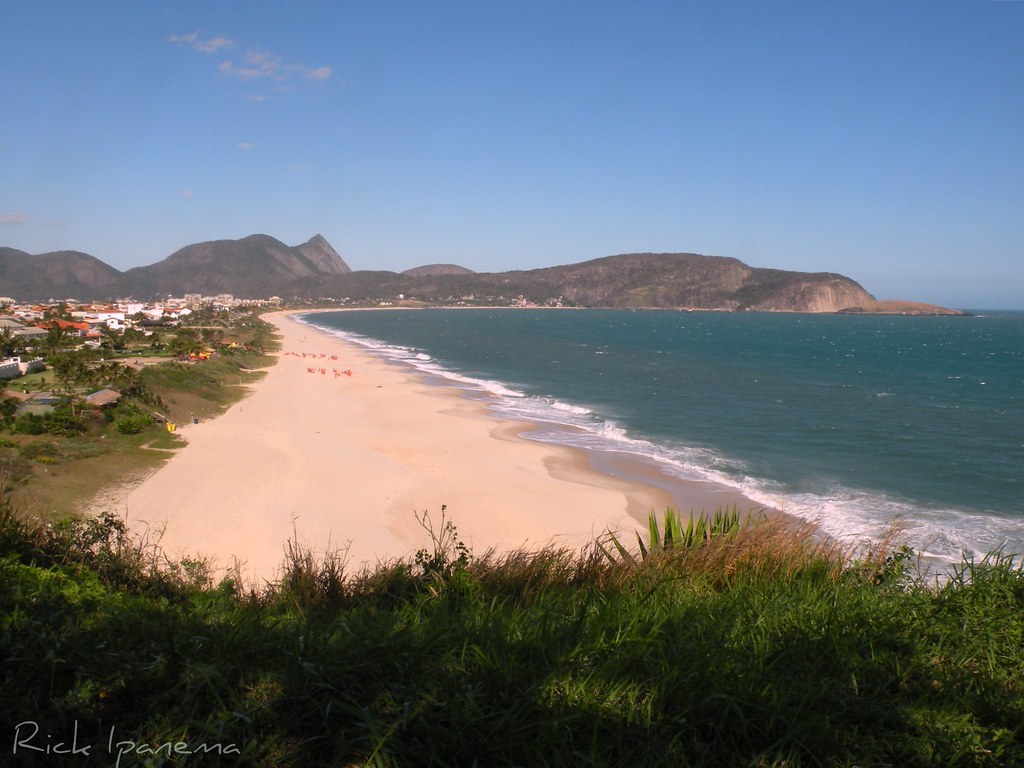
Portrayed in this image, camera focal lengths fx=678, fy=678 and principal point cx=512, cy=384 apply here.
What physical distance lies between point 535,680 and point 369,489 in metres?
14.2

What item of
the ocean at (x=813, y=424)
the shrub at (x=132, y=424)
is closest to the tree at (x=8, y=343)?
the shrub at (x=132, y=424)

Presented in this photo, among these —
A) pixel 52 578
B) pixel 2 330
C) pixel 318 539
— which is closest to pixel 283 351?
pixel 2 330

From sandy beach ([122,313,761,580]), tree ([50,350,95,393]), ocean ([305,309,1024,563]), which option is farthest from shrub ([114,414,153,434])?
ocean ([305,309,1024,563])

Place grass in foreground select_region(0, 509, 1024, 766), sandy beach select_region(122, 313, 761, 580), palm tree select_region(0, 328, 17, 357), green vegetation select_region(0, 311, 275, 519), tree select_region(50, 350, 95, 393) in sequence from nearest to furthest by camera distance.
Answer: grass in foreground select_region(0, 509, 1024, 766) < sandy beach select_region(122, 313, 761, 580) < green vegetation select_region(0, 311, 275, 519) < tree select_region(50, 350, 95, 393) < palm tree select_region(0, 328, 17, 357)

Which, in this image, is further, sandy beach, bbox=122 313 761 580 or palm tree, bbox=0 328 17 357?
palm tree, bbox=0 328 17 357

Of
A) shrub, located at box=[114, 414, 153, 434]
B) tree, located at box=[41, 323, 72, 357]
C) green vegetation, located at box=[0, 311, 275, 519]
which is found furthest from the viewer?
tree, located at box=[41, 323, 72, 357]

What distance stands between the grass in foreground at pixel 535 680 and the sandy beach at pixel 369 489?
16.4 ft

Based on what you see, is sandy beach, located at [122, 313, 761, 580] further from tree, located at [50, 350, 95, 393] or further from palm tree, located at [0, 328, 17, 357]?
palm tree, located at [0, 328, 17, 357]

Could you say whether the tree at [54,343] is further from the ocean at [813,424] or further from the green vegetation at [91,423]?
the ocean at [813,424]

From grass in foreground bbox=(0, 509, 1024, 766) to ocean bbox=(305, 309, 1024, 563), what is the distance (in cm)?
308

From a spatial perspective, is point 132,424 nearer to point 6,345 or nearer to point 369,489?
point 369,489

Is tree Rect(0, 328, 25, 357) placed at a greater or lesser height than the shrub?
greater

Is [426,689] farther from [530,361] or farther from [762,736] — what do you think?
[530,361]

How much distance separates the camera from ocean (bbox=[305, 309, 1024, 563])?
15.3 meters
